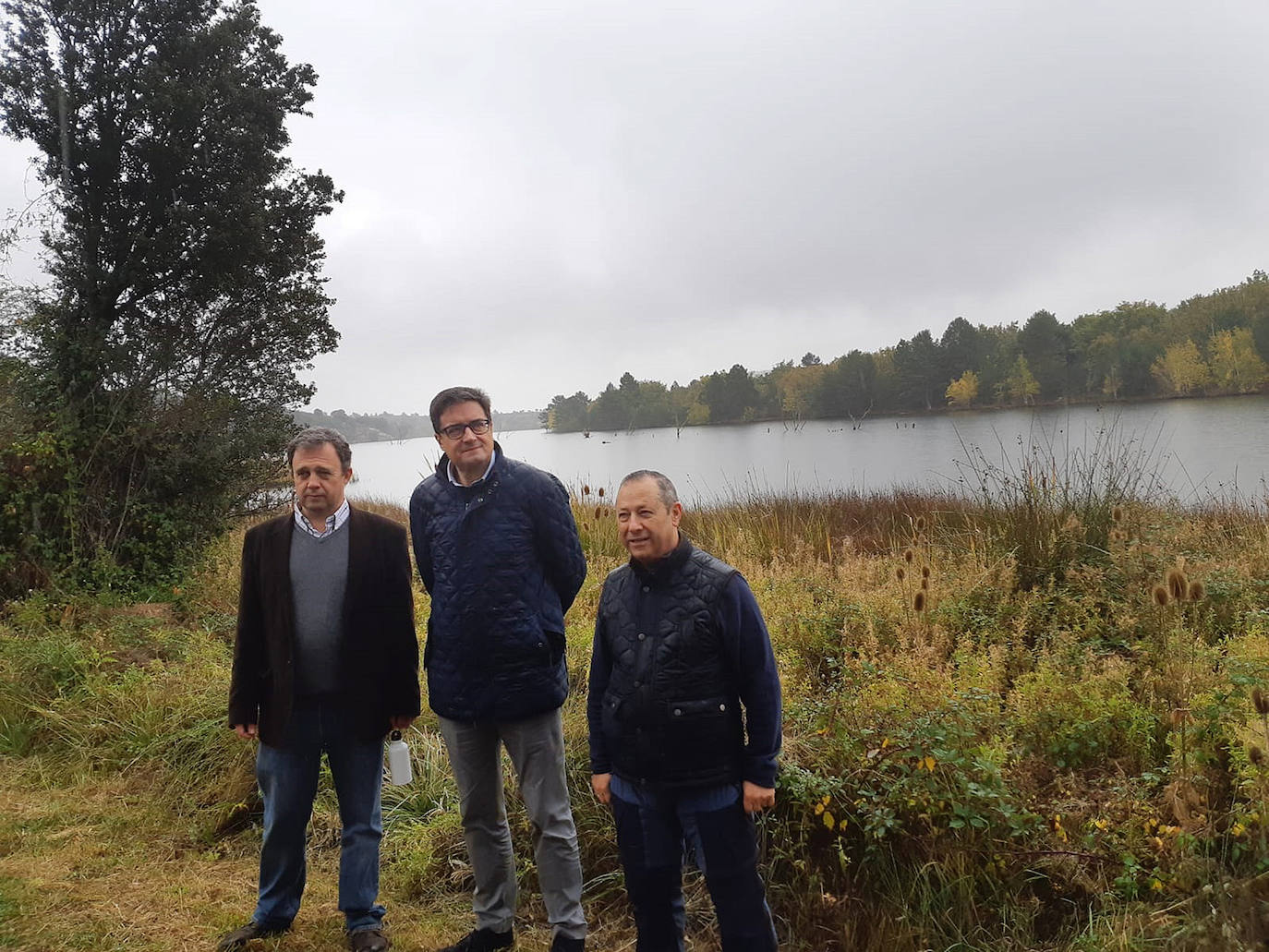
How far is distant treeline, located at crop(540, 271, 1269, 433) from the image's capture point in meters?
37.9

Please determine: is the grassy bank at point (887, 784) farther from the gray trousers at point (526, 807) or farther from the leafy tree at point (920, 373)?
the leafy tree at point (920, 373)

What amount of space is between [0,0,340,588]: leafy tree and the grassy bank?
1760 mm

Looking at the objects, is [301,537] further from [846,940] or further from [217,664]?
[217,664]

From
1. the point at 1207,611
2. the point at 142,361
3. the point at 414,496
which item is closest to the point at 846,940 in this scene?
the point at 414,496

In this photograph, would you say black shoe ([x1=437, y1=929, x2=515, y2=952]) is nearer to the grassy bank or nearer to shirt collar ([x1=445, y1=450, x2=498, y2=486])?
the grassy bank

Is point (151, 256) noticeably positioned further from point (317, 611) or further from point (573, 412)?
point (573, 412)

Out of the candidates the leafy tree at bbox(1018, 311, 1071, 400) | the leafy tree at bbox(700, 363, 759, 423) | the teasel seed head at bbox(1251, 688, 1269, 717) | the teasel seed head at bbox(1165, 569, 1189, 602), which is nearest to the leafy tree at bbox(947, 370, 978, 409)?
the leafy tree at bbox(1018, 311, 1071, 400)

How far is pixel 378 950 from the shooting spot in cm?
277

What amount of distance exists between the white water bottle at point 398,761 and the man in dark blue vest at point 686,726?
963 mm

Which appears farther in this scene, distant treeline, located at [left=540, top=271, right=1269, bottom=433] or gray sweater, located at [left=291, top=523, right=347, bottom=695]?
distant treeline, located at [left=540, top=271, right=1269, bottom=433]

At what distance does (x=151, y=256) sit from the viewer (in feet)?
26.7

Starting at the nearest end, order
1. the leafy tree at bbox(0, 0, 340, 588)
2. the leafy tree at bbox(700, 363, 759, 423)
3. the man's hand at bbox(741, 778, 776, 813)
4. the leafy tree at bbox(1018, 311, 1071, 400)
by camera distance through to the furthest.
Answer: the man's hand at bbox(741, 778, 776, 813) → the leafy tree at bbox(0, 0, 340, 588) → the leafy tree at bbox(1018, 311, 1071, 400) → the leafy tree at bbox(700, 363, 759, 423)

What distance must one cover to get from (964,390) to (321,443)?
4765 centimetres

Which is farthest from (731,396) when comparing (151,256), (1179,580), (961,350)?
(1179,580)
